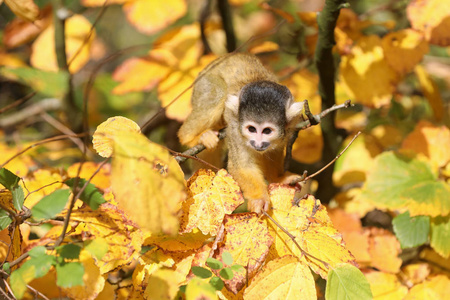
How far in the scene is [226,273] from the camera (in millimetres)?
1118

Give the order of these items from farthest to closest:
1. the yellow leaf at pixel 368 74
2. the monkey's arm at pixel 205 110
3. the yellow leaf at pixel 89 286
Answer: the monkey's arm at pixel 205 110
the yellow leaf at pixel 368 74
the yellow leaf at pixel 89 286

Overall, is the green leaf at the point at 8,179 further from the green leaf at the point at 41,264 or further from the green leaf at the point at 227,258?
the green leaf at the point at 227,258

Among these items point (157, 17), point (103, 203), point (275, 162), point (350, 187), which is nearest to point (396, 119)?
point (350, 187)

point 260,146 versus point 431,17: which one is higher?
point 431,17

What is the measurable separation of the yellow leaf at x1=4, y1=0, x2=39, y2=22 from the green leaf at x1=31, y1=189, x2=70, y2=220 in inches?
31.1

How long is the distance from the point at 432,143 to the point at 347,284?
1.10m

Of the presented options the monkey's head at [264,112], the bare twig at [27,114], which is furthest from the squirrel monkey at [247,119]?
the bare twig at [27,114]

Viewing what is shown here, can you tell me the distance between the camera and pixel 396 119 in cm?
294

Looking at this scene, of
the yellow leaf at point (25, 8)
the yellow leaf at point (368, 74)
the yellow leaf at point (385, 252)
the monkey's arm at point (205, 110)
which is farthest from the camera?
the monkey's arm at point (205, 110)

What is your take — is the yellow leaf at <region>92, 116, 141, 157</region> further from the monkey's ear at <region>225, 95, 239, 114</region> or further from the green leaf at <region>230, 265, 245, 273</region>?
the monkey's ear at <region>225, 95, 239, 114</region>

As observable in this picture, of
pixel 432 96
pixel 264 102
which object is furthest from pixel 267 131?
pixel 432 96

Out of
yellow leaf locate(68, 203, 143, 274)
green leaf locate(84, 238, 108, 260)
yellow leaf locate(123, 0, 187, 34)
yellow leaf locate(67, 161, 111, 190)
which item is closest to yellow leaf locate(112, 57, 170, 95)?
yellow leaf locate(123, 0, 187, 34)

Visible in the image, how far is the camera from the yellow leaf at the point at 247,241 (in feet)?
4.05

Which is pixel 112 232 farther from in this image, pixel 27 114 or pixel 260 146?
pixel 27 114
